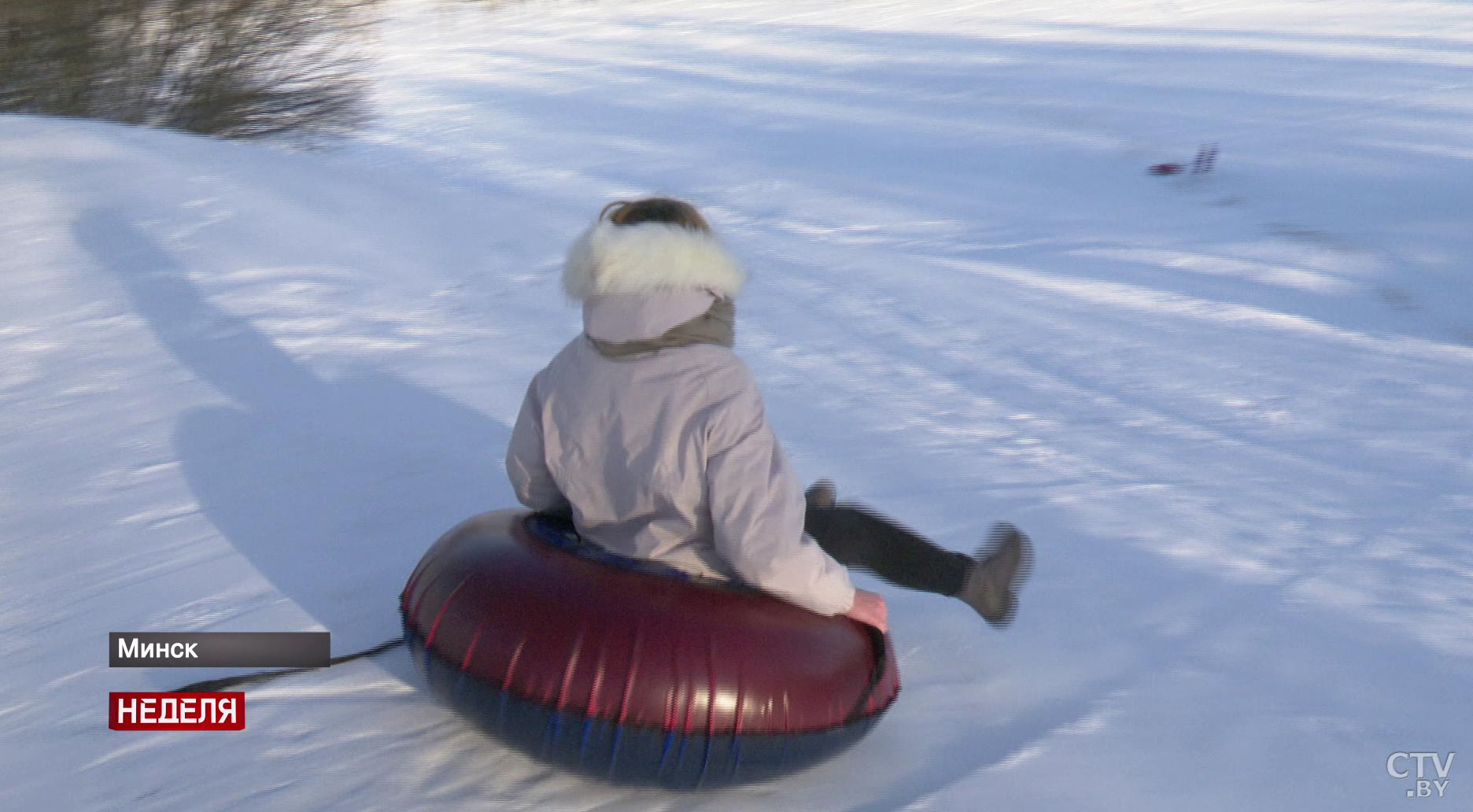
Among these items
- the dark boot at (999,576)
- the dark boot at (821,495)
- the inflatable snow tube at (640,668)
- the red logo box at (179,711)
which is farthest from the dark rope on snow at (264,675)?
the dark boot at (999,576)

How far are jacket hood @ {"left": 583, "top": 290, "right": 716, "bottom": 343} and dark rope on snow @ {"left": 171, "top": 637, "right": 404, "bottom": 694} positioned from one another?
1.09 m

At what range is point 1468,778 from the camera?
265cm

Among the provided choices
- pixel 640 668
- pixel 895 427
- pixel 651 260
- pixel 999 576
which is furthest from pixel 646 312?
pixel 895 427

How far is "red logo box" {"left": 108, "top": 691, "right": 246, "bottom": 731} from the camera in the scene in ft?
8.97

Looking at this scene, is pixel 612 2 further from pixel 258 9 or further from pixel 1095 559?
pixel 1095 559

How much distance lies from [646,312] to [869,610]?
0.74 meters

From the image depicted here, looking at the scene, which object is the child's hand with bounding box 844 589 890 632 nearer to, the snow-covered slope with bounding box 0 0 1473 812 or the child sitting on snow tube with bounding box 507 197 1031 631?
the child sitting on snow tube with bounding box 507 197 1031 631

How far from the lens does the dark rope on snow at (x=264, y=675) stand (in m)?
2.83

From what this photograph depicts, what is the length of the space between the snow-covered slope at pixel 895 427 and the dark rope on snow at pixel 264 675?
6 centimetres

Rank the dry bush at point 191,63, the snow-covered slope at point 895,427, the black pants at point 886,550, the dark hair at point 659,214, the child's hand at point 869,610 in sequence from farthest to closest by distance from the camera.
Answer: the dry bush at point 191,63
the black pants at point 886,550
the snow-covered slope at point 895,427
the child's hand at point 869,610
the dark hair at point 659,214

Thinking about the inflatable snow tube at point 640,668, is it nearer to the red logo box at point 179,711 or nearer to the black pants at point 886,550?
the black pants at point 886,550

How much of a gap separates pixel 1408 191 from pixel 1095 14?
8603 millimetres

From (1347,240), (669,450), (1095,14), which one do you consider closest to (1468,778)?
(669,450)
